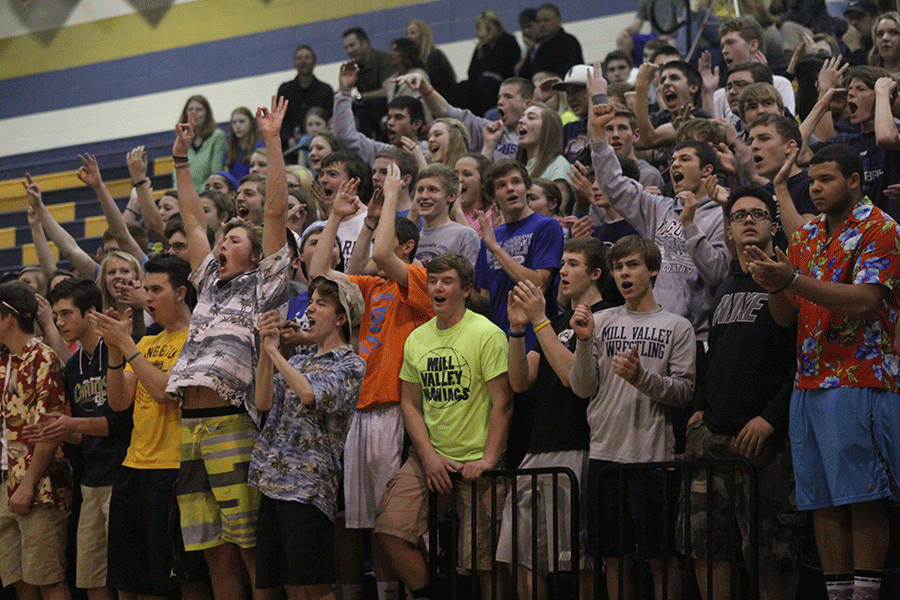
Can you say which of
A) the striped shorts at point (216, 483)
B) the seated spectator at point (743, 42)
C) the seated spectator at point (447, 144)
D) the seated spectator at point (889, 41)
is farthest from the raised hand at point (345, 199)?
the seated spectator at point (743, 42)

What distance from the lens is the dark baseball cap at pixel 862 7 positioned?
341 inches

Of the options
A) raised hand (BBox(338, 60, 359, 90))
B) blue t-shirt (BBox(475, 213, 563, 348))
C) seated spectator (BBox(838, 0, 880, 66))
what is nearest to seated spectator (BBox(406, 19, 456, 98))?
raised hand (BBox(338, 60, 359, 90))

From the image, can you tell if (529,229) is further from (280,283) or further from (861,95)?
(861,95)

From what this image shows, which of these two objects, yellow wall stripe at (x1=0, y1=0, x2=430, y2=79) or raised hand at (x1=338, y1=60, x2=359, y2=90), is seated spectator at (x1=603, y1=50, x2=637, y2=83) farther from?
yellow wall stripe at (x1=0, y1=0, x2=430, y2=79)


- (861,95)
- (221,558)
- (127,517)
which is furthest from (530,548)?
(861,95)

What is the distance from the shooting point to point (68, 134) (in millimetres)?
15117

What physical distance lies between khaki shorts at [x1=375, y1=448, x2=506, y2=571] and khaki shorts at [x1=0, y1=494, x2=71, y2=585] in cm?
193

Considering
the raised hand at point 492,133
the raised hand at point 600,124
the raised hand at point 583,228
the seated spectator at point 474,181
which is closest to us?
the raised hand at point 583,228

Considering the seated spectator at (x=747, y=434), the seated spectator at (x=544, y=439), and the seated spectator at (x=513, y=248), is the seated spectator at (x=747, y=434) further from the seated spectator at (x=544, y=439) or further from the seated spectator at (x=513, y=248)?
the seated spectator at (x=513, y=248)

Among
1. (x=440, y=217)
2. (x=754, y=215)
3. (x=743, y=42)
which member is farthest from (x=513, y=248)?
(x=743, y=42)

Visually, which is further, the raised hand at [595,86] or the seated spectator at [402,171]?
the raised hand at [595,86]

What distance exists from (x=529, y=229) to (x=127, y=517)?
94.9 inches

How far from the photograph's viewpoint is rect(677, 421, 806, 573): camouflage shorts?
421cm

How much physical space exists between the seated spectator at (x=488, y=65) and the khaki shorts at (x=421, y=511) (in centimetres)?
576
